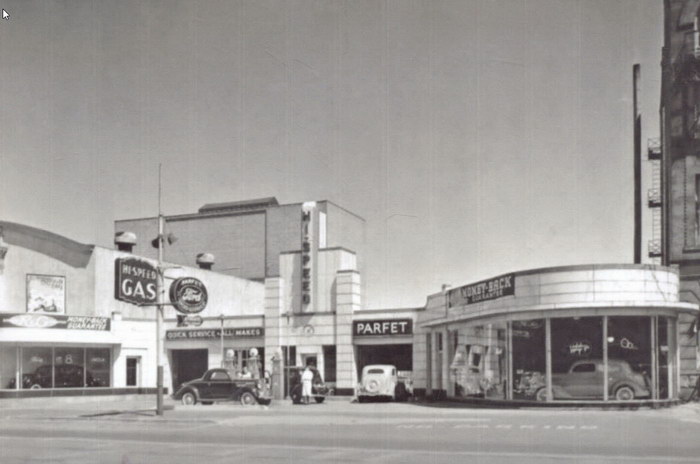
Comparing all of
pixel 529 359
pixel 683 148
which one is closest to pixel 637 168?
pixel 683 148

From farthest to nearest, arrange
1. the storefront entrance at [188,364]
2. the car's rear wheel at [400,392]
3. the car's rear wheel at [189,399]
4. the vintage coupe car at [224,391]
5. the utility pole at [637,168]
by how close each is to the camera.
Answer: the storefront entrance at [188,364]
the utility pole at [637,168]
the car's rear wheel at [400,392]
the car's rear wheel at [189,399]
the vintage coupe car at [224,391]

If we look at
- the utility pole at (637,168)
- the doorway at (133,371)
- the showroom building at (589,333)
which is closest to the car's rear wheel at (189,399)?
the doorway at (133,371)

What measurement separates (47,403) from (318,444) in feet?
95.1

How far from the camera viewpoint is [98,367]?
47.4 meters

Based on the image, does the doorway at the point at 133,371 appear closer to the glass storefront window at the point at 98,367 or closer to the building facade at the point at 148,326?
the building facade at the point at 148,326

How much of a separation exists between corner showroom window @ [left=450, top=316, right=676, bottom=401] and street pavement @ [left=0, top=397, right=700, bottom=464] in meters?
1.07

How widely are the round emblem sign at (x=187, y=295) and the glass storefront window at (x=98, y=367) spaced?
52.7 ft

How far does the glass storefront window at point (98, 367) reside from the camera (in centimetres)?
4672

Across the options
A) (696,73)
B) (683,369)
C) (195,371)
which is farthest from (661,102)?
(195,371)

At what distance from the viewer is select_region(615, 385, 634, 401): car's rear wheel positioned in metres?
30.3

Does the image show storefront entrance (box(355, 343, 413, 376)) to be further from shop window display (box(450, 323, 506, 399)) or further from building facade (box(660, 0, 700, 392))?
building facade (box(660, 0, 700, 392))

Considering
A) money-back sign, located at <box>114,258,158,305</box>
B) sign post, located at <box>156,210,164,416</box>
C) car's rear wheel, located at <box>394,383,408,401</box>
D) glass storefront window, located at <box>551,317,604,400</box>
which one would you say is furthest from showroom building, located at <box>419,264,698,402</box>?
money-back sign, located at <box>114,258,158,305</box>

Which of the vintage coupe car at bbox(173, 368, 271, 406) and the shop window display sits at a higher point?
the shop window display

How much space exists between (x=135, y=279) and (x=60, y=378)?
748 centimetres
